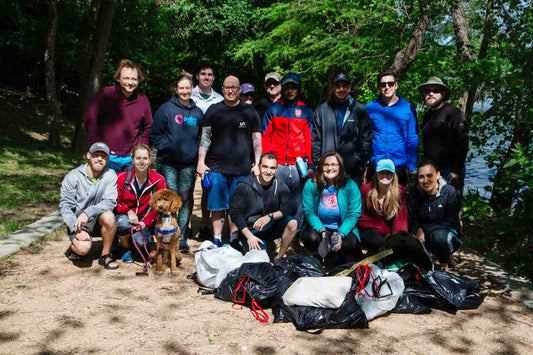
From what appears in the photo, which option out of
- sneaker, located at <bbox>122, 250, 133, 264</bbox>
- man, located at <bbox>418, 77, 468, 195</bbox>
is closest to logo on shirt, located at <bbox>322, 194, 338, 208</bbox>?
man, located at <bbox>418, 77, 468, 195</bbox>

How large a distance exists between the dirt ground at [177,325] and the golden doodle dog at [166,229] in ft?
0.65

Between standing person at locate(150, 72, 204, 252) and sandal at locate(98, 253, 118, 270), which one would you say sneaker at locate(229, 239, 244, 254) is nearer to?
standing person at locate(150, 72, 204, 252)

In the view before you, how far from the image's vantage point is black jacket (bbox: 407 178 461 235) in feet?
15.1

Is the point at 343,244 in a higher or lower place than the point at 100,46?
lower

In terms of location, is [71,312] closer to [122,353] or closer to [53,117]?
[122,353]

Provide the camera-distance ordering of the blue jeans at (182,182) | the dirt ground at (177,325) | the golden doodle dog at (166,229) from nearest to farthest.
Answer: the dirt ground at (177,325)
the golden doodle dog at (166,229)
the blue jeans at (182,182)

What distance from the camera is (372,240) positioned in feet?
15.3

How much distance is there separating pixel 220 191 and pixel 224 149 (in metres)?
0.48

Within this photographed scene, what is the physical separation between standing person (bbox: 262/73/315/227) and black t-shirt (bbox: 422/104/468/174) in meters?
1.35

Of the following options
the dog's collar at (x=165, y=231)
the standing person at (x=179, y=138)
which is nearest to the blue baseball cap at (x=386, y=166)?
the standing person at (x=179, y=138)

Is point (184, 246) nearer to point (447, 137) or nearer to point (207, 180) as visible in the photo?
point (207, 180)

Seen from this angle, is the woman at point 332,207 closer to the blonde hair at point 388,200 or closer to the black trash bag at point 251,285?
the blonde hair at point 388,200

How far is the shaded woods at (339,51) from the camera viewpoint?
5.29 meters

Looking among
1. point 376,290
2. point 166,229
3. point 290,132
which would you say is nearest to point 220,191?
point 166,229
